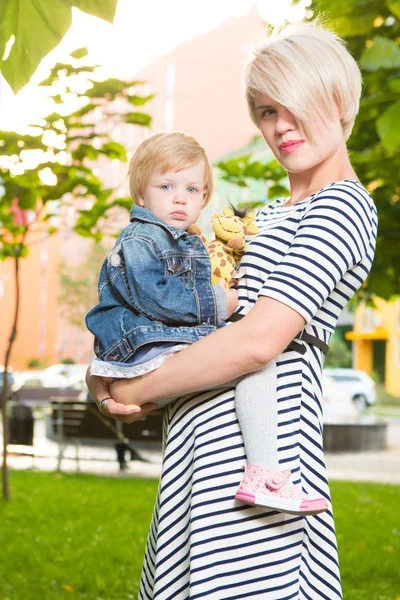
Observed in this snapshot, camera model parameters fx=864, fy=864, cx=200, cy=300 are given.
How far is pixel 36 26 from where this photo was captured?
1201mm

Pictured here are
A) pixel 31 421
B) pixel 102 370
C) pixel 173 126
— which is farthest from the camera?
pixel 173 126

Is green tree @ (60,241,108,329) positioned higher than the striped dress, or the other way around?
the striped dress

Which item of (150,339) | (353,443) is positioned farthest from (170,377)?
(353,443)

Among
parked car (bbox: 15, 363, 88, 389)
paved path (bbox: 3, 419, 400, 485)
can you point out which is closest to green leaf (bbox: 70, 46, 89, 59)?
paved path (bbox: 3, 419, 400, 485)

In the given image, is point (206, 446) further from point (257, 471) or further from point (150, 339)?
point (150, 339)

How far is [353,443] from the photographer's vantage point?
50.5ft

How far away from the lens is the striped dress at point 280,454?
166cm

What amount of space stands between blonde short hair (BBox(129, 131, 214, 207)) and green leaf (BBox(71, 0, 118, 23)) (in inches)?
25.1

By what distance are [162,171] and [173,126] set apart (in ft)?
146

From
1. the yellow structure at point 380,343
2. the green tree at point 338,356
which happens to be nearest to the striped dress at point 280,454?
the green tree at point 338,356

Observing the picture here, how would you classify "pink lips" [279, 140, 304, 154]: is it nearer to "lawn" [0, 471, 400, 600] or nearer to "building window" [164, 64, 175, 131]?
"lawn" [0, 471, 400, 600]

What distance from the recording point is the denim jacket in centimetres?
174

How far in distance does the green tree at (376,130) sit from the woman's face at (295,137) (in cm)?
24

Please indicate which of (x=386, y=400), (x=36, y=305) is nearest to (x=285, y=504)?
(x=386, y=400)
